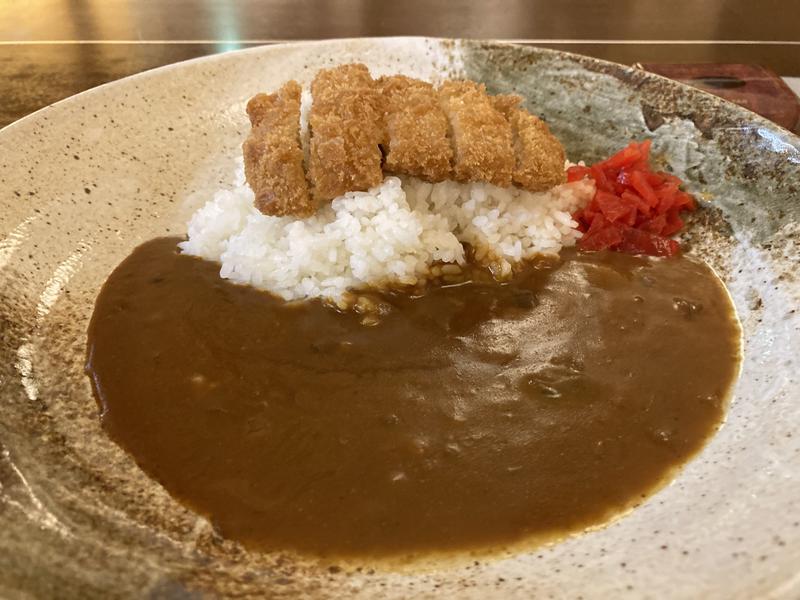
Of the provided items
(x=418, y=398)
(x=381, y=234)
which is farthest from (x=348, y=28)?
(x=418, y=398)

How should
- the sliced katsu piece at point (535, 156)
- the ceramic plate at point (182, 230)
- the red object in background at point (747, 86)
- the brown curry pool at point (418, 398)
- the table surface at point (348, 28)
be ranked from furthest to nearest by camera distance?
the table surface at point (348, 28) → the red object in background at point (747, 86) → the sliced katsu piece at point (535, 156) → the brown curry pool at point (418, 398) → the ceramic plate at point (182, 230)

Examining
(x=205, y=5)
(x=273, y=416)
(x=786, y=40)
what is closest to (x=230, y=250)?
(x=273, y=416)

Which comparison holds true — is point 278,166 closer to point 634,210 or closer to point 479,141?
point 479,141

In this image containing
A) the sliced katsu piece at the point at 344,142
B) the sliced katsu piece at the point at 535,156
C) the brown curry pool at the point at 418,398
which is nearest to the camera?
the brown curry pool at the point at 418,398

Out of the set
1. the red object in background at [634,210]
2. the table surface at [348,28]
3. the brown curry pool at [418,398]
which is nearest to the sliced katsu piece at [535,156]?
the red object in background at [634,210]

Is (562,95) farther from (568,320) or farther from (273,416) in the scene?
(273,416)

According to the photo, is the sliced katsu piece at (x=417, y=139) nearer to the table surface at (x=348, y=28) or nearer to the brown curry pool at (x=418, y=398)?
the brown curry pool at (x=418, y=398)

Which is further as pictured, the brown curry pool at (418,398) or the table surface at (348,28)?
the table surface at (348,28)

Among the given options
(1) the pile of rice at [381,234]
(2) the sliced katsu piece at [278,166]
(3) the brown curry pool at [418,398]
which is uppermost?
(2) the sliced katsu piece at [278,166]
